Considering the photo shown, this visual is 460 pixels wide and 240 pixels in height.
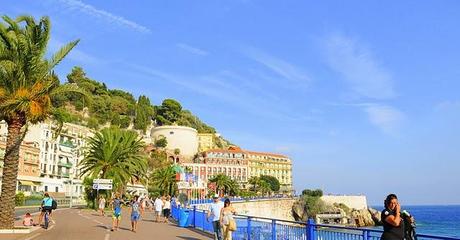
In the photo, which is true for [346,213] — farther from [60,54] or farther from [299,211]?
[60,54]

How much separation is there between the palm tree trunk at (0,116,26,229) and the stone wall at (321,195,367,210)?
9548 centimetres

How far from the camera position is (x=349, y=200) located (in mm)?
110188

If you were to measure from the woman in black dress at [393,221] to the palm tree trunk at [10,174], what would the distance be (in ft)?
51.5

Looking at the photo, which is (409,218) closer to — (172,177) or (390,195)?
(390,195)

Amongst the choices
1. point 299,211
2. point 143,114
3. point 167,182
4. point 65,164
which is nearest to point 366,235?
point 167,182

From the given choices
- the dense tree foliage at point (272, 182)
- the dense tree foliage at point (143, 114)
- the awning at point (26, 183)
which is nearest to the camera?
the awning at point (26, 183)

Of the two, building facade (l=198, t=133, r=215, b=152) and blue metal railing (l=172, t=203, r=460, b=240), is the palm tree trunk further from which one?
building facade (l=198, t=133, r=215, b=152)

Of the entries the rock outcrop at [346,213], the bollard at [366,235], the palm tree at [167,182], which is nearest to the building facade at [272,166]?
the rock outcrop at [346,213]

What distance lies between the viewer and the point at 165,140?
14275 centimetres

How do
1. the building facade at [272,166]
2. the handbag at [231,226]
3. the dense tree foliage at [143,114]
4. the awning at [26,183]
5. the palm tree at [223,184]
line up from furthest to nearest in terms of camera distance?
the dense tree foliage at [143,114], the building facade at [272,166], the palm tree at [223,184], the awning at [26,183], the handbag at [231,226]

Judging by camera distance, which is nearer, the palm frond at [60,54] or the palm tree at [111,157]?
the palm frond at [60,54]

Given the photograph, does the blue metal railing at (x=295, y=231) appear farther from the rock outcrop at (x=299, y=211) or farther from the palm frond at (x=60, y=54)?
the rock outcrop at (x=299, y=211)

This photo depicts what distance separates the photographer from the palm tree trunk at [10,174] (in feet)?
58.9

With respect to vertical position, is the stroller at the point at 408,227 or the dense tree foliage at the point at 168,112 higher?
the dense tree foliage at the point at 168,112
